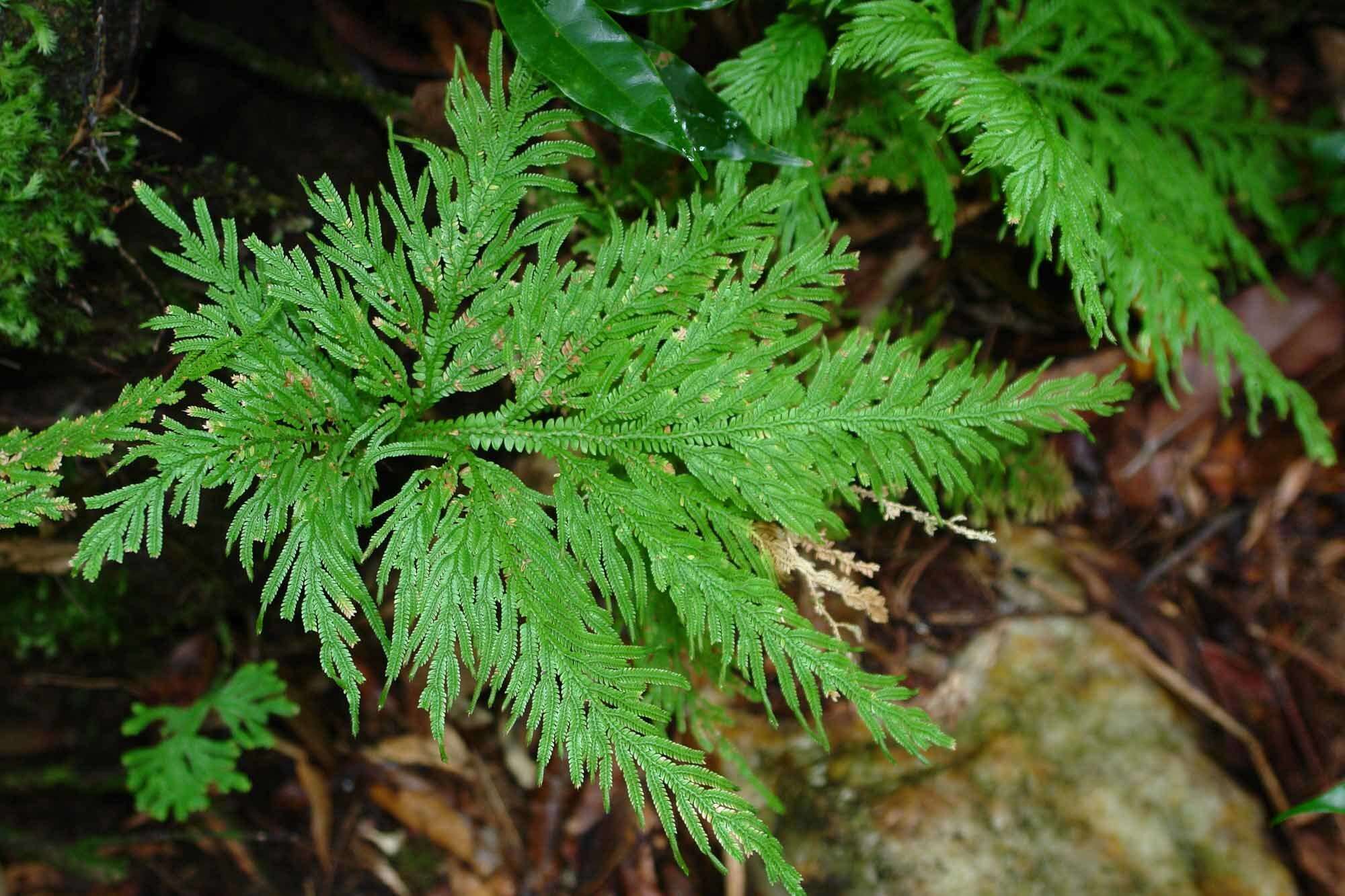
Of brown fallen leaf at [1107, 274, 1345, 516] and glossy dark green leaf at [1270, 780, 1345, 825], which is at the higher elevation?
brown fallen leaf at [1107, 274, 1345, 516]

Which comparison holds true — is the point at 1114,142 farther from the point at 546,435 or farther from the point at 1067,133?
the point at 546,435

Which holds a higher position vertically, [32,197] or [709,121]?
[709,121]

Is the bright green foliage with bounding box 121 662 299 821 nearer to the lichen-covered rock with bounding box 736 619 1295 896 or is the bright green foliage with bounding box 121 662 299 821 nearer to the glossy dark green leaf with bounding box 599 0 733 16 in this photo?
the lichen-covered rock with bounding box 736 619 1295 896

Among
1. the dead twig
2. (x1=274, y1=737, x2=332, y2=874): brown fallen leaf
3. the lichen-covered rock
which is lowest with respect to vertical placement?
(x1=274, y1=737, x2=332, y2=874): brown fallen leaf

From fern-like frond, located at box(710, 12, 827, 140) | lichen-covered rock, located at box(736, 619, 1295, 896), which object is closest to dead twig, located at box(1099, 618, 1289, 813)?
lichen-covered rock, located at box(736, 619, 1295, 896)

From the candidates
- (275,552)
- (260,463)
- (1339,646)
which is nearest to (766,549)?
(260,463)

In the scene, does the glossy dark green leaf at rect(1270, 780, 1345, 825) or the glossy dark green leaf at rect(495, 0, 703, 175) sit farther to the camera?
the glossy dark green leaf at rect(1270, 780, 1345, 825)

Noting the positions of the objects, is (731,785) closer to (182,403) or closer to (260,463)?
(260,463)

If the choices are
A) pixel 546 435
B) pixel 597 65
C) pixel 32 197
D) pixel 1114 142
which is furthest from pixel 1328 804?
pixel 32 197
